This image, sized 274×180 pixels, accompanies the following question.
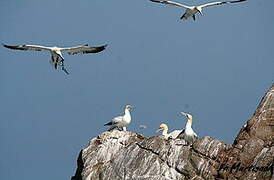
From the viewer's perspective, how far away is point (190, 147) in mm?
32844

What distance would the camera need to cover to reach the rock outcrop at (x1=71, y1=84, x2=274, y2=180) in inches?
1213

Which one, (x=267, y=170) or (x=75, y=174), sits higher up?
(x=267, y=170)

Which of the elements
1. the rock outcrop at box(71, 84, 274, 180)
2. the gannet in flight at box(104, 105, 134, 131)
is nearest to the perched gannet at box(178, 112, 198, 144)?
the rock outcrop at box(71, 84, 274, 180)

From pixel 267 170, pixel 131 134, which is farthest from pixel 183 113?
→ pixel 267 170

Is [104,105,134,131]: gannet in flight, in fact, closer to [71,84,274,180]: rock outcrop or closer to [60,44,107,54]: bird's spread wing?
[60,44,107,54]: bird's spread wing

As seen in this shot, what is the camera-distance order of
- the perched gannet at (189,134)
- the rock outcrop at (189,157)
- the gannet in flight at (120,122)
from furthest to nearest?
the gannet in flight at (120,122), the perched gannet at (189,134), the rock outcrop at (189,157)

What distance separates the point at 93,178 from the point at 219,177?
19.8 ft

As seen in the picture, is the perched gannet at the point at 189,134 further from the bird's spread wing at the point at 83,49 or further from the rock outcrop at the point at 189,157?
the bird's spread wing at the point at 83,49

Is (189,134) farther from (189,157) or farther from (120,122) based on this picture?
(120,122)

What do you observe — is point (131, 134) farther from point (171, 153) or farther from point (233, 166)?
point (233, 166)

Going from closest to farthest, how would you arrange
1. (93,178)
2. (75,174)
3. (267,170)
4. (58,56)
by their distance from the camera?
(267,170)
(93,178)
(75,174)
(58,56)

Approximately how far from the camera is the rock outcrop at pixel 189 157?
30.8 meters

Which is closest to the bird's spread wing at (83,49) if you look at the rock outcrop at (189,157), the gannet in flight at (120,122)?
the gannet in flight at (120,122)

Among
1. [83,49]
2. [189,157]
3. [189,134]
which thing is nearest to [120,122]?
[83,49]
